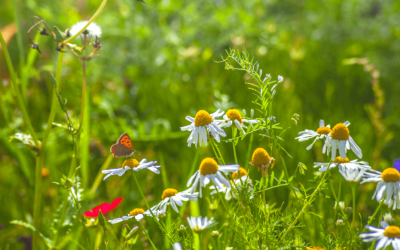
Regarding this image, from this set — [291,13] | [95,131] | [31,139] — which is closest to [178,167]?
[95,131]

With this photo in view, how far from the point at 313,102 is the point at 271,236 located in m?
1.54

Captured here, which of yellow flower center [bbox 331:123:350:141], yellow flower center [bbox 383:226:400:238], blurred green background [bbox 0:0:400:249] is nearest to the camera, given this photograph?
yellow flower center [bbox 383:226:400:238]

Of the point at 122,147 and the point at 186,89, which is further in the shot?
the point at 186,89

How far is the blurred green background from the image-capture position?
55.2 inches

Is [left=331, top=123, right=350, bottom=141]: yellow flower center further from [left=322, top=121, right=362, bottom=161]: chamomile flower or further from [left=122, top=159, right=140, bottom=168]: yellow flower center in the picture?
[left=122, top=159, right=140, bottom=168]: yellow flower center

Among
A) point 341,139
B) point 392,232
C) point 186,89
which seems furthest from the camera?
point 186,89

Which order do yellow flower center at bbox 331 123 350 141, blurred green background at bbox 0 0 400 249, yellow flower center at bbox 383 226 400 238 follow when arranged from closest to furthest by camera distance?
yellow flower center at bbox 383 226 400 238 < yellow flower center at bbox 331 123 350 141 < blurred green background at bbox 0 0 400 249

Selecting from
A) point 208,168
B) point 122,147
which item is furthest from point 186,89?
point 208,168

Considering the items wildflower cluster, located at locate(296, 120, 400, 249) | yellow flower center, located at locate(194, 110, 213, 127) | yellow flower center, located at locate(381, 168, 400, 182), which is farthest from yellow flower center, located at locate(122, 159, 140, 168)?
yellow flower center, located at locate(381, 168, 400, 182)

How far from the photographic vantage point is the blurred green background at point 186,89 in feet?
4.60

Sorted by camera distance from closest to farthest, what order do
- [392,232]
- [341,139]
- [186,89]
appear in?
[392,232]
[341,139]
[186,89]

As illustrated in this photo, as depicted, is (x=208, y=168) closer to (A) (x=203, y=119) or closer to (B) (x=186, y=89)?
(A) (x=203, y=119)

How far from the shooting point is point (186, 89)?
6.97ft

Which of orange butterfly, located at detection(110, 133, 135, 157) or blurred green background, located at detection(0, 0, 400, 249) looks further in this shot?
blurred green background, located at detection(0, 0, 400, 249)
